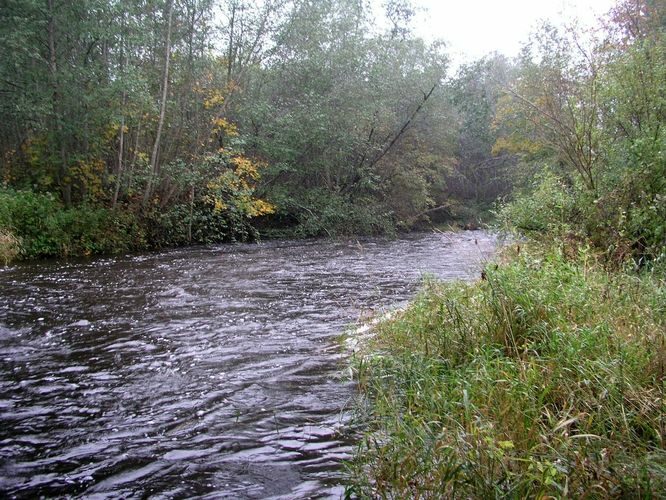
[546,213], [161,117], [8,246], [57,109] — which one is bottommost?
[8,246]

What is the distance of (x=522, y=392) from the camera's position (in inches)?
143

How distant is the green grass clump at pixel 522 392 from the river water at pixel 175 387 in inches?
20.0

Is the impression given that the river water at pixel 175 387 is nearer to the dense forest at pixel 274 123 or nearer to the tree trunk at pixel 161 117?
the dense forest at pixel 274 123

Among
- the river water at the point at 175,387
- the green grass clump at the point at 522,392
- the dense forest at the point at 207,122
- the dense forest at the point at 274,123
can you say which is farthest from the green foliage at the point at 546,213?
the dense forest at the point at 207,122

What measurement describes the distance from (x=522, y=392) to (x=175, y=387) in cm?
309

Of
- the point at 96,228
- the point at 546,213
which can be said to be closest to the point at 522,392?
the point at 546,213

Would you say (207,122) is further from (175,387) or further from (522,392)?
(522,392)

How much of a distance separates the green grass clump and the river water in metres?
0.51

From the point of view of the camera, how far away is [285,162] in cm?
2388

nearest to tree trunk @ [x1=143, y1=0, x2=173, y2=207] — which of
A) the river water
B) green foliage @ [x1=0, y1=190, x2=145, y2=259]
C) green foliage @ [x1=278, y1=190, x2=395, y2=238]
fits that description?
green foliage @ [x1=0, y1=190, x2=145, y2=259]

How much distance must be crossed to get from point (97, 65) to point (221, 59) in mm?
6663

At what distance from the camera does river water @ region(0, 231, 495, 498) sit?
340cm

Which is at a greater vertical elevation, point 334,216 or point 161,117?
point 161,117

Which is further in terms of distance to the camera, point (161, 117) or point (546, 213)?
point (161, 117)
